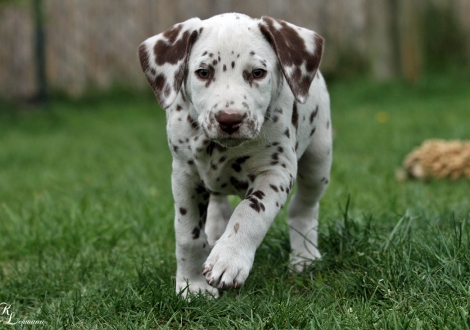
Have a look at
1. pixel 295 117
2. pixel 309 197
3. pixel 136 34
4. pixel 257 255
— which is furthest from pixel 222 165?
pixel 136 34

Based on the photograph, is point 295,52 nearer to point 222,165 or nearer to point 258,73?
point 258,73

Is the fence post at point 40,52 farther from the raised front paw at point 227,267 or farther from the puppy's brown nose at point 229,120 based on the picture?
the raised front paw at point 227,267

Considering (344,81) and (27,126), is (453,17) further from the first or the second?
(27,126)

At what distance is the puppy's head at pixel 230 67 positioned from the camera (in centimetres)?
301

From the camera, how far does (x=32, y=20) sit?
40.9 feet

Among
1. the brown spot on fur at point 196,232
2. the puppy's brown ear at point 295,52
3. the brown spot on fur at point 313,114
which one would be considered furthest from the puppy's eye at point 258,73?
the brown spot on fur at point 196,232

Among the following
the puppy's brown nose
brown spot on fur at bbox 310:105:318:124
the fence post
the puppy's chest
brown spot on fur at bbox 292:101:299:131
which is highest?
the puppy's brown nose

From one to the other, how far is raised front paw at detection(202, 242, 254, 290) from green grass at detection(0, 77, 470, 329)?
7.1 inches

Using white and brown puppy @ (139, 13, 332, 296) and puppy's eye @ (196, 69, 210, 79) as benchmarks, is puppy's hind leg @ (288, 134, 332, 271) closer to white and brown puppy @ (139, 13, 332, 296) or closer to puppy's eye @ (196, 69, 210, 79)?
white and brown puppy @ (139, 13, 332, 296)

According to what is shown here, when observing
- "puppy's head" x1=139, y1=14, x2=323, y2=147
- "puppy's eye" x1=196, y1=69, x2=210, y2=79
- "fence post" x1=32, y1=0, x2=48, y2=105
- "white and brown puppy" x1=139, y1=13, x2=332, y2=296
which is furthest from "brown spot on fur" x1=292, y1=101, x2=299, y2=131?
"fence post" x1=32, y1=0, x2=48, y2=105

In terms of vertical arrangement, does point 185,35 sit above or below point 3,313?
above

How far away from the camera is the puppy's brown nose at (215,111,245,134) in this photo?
9.62 feet

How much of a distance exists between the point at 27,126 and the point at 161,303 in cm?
875

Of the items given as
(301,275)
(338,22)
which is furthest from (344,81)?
Answer: (301,275)
